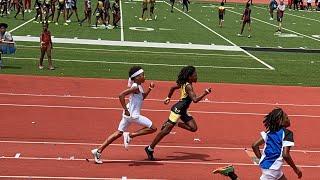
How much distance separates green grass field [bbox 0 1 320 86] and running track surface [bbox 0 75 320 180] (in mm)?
1892

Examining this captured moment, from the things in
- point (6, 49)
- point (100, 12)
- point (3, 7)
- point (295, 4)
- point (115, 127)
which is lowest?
point (295, 4)

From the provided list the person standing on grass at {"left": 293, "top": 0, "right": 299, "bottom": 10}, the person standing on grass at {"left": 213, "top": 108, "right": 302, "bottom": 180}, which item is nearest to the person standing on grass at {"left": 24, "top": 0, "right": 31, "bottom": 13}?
the person standing on grass at {"left": 293, "top": 0, "right": 299, "bottom": 10}

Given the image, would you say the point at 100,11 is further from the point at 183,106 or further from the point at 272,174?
the point at 272,174

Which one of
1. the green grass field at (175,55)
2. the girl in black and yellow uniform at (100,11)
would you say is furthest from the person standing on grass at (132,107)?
the girl in black and yellow uniform at (100,11)

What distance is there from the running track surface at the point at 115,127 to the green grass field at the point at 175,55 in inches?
74.5

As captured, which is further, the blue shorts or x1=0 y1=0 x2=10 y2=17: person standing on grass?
x1=0 y1=0 x2=10 y2=17: person standing on grass

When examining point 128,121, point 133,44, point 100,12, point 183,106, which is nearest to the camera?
point 128,121

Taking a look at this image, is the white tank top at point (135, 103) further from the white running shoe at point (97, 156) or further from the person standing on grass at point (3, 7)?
the person standing on grass at point (3, 7)

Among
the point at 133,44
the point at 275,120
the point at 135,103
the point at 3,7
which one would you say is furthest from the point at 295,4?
the point at 275,120

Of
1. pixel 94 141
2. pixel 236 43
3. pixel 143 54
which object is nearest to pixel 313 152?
pixel 94 141

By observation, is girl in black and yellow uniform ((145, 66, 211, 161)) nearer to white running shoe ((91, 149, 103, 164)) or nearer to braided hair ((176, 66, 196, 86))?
braided hair ((176, 66, 196, 86))

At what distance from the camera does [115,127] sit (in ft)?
43.7

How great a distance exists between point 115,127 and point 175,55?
1226cm

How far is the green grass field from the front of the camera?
20.8 m
